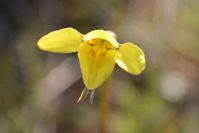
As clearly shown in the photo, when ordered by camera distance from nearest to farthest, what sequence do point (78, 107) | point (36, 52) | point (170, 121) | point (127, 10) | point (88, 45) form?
point (88, 45) < point (170, 121) < point (78, 107) < point (36, 52) < point (127, 10)

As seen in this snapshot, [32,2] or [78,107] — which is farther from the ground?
[32,2]

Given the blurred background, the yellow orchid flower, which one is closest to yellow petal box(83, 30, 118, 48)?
the yellow orchid flower

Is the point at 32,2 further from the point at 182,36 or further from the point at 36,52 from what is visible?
the point at 182,36

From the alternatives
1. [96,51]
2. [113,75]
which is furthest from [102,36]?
[113,75]

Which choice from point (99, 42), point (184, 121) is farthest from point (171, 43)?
point (99, 42)

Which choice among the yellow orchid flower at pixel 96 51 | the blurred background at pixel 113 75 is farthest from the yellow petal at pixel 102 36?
the blurred background at pixel 113 75

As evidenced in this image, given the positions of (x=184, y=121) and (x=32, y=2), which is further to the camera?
(x=32, y=2)
